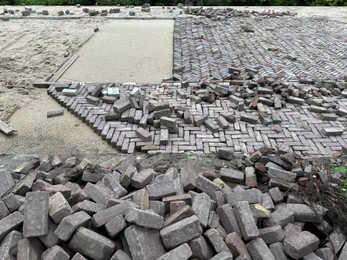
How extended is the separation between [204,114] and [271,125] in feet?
3.92

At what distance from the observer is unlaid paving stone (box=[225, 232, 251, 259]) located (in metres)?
3.00

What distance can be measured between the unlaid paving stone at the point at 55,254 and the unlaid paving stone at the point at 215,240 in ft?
4.08

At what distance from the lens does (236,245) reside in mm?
3027

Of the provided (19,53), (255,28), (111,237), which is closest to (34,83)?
(19,53)

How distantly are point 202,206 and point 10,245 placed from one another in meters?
1.80

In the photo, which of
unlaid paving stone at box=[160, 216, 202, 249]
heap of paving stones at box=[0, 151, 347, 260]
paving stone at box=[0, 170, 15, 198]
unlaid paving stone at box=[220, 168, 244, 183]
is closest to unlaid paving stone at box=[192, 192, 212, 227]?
heap of paving stones at box=[0, 151, 347, 260]

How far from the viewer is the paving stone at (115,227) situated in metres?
3.04

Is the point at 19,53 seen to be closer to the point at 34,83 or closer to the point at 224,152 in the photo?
the point at 34,83

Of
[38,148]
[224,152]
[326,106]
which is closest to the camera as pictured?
[224,152]

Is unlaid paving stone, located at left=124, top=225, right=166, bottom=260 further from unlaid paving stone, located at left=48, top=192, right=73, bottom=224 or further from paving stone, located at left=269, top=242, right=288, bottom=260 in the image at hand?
paving stone, located at left=269, top=242, right=288, bottom=260

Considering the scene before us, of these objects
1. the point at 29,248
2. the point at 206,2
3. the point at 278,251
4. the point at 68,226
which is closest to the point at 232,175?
the point at 278,251

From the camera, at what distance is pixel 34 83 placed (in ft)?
25.2

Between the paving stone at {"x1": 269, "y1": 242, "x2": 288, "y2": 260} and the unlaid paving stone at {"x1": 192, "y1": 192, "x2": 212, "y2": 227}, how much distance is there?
2.19 ft

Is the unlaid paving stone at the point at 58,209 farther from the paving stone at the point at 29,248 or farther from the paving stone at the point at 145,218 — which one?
the paving stone at the point at 145,218
